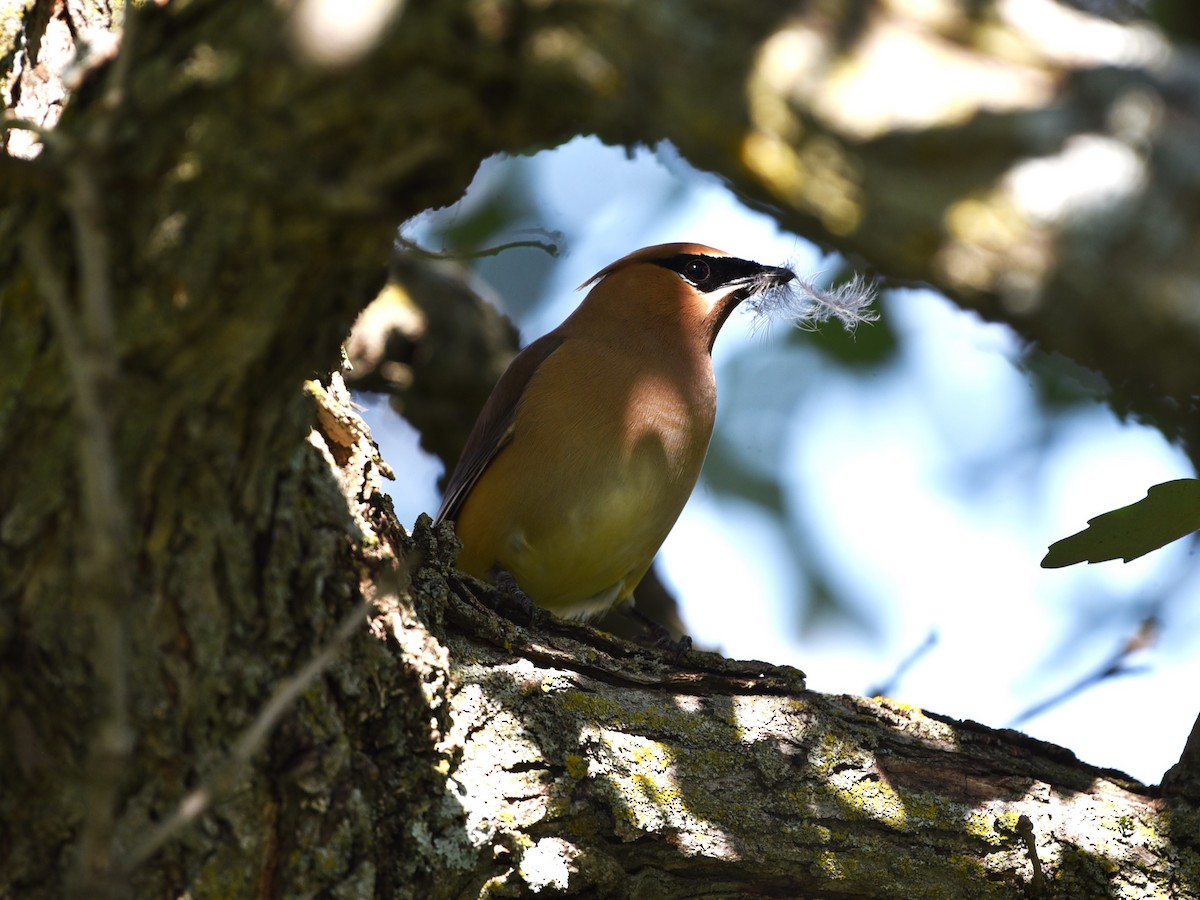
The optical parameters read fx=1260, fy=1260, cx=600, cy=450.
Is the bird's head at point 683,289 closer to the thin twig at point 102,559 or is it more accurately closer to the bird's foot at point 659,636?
the bird's foot at point 659,636

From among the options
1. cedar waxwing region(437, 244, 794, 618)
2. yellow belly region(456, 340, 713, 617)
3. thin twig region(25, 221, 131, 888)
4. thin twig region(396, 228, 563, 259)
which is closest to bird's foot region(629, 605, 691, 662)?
cedar waxwing region(437, 244, 794, 618)

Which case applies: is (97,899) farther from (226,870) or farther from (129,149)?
(129,149)

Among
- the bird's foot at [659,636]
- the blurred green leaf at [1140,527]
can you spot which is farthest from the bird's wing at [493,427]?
the blurred green leaf at [1140,527]

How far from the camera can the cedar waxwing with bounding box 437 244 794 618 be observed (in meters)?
4.92

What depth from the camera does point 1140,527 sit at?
9.24ft

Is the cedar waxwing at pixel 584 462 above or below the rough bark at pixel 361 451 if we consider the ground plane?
above

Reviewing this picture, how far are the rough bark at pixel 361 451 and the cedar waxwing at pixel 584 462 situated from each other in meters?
1.55

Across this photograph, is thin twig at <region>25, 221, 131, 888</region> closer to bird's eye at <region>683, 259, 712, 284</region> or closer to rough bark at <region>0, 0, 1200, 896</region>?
rough bark at <region>0, 0, 1200, 896</region>

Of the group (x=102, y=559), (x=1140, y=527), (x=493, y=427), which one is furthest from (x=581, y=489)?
(x=102, y=559)

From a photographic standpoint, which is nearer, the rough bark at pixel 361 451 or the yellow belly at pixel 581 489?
the rough bark at pixel 361 451

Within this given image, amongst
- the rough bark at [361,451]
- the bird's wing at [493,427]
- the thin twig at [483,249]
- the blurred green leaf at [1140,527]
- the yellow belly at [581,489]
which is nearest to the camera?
the rough bark at [361,451]

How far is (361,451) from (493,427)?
2.24m

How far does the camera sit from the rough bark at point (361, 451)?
1646 millimetres

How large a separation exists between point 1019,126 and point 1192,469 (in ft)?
7.59
